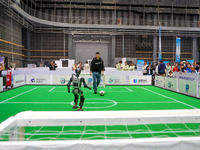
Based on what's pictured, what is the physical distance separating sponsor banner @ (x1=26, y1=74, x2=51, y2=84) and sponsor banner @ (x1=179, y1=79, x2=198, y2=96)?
426 inches

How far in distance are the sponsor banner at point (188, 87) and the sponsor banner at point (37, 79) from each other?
10.8 meters

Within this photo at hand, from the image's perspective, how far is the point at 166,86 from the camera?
13.7 m

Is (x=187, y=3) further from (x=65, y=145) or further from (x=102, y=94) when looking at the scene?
(x=65, y=145)

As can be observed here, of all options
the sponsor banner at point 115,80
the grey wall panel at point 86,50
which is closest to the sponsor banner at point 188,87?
the sponsor banner at point 115,80

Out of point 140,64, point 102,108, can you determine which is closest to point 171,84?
point 102,108

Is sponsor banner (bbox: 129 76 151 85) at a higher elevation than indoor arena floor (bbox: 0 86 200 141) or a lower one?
higher

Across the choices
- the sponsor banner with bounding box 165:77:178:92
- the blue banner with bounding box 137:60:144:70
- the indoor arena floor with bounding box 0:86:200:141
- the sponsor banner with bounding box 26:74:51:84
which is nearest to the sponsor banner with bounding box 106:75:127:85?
the sponsor banner with bounding box 165:77:178:92

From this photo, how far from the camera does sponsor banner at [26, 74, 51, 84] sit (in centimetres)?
1582

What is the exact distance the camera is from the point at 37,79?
1594cm

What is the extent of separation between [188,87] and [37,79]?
12.3 metres

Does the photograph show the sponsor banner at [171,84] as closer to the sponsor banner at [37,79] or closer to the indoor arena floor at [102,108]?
the indoor arena floor at [102,108]

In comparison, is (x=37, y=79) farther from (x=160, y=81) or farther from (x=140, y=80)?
(x=160, y=81)

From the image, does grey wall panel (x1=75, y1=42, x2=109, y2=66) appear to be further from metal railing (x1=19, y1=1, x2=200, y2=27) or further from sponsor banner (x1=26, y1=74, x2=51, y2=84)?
sponsor banner (x1=26, y1=74, x2=51, y2=84)

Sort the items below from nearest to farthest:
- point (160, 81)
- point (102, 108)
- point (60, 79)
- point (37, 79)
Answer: point (102, 108) → point (160, 81) → point (60, 79) → point (37, 79)
